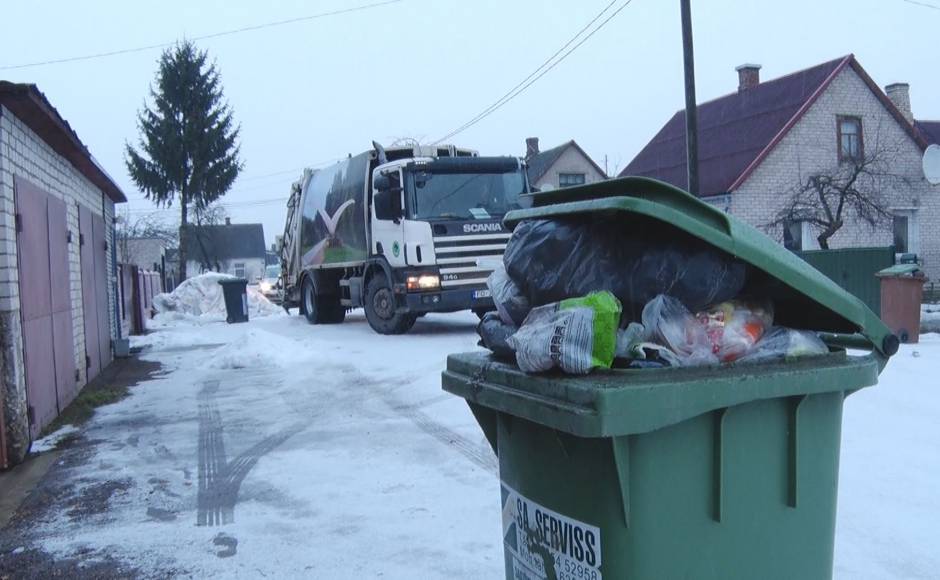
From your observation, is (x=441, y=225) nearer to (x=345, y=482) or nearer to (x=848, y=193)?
(x=345, y=482)

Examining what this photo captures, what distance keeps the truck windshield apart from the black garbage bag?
1004cm

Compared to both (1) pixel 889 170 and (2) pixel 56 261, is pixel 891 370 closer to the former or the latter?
(2) pixel 56 261

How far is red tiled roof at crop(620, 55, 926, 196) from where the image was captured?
24.5 m

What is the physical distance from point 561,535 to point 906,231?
26.6 m

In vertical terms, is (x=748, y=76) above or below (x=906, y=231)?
above

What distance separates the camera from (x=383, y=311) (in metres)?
13.6

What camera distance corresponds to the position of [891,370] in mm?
8195

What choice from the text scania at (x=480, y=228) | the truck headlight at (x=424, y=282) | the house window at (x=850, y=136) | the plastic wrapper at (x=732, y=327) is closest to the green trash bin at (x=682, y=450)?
the plastic wrapper at (x=732, y=327)

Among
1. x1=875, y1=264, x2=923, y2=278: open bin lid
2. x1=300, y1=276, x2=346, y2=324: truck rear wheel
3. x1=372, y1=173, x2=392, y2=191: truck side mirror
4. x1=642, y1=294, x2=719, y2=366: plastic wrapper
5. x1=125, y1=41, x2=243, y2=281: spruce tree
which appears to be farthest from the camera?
x1=125, y1=41, x2=243, y2=281: spruce tree

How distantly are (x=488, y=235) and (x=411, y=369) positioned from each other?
3667mm

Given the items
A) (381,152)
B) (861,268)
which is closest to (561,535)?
(381,152)

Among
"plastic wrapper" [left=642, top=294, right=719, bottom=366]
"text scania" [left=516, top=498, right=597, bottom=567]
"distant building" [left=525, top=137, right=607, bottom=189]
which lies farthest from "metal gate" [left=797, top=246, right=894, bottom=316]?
"distant building" [left=525, top=137, right=607, bottom=189]

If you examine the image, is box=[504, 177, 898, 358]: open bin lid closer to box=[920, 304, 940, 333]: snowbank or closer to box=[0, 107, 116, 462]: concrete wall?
box=[0, 107, 116, 462]: concrete wall

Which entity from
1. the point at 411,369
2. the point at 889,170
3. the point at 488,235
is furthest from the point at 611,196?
the point at 889,170
